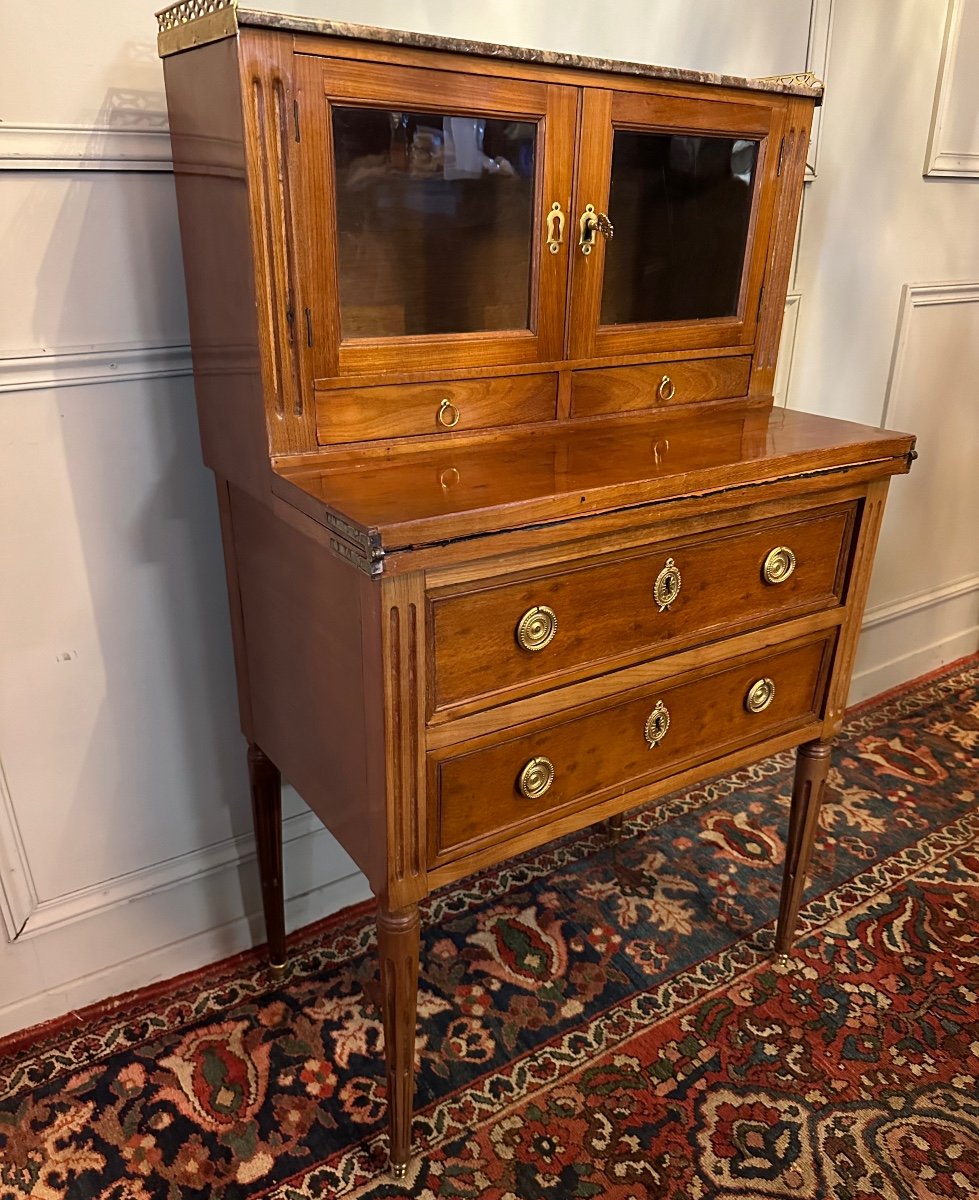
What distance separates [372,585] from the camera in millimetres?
994

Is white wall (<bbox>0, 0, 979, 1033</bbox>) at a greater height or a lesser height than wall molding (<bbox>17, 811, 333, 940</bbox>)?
greater

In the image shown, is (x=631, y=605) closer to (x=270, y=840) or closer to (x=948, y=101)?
(x=270, y=840)

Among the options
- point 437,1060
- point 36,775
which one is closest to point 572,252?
point 36,775

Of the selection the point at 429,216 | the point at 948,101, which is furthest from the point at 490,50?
the point at 948,101

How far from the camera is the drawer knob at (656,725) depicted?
134 centimetres

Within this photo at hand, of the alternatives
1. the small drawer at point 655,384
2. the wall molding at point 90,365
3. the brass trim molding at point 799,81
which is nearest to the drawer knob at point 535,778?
the small drawer at point 655,384

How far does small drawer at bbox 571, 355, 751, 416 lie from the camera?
4.48 ft

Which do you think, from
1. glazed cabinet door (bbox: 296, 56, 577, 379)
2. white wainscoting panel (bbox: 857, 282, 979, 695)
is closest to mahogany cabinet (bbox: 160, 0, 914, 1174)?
glazed cabinet door (bbox: 296, 56, 577, 379)

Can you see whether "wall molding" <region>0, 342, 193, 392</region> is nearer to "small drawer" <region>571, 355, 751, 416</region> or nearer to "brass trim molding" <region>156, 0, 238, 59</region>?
"brass trim molding" <region>156, 0, 238, 59</region>

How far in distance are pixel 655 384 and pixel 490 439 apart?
0.32 metres

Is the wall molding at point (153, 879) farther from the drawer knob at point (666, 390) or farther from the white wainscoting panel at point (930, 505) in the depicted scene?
the white wainscoting panel at point (930, 505)

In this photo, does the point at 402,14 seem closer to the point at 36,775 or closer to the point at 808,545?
the point at 808,545

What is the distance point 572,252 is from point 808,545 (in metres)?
0.56

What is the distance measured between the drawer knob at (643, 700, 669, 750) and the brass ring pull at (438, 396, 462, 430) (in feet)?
1.63
